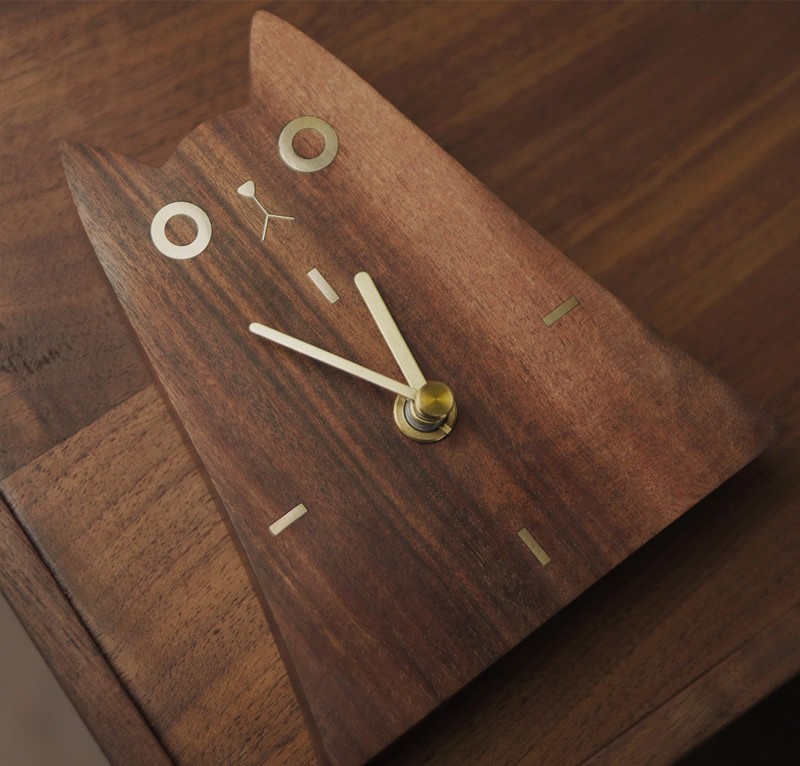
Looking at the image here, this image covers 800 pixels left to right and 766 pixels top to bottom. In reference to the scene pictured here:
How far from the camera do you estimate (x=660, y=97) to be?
1.02 metres

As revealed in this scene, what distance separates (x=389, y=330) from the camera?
2.59 feet

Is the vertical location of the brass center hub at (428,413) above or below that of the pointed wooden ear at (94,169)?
below

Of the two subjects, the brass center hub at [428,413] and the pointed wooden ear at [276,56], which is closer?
the brass center hub at [428,413]

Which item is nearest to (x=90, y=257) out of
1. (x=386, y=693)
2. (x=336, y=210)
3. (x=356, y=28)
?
(x=336, y=210)

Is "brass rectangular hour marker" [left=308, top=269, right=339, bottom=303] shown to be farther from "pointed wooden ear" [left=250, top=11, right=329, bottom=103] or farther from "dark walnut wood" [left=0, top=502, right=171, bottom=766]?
"dark walnut wood" [left=0, top=502, right=171, bottom=766]

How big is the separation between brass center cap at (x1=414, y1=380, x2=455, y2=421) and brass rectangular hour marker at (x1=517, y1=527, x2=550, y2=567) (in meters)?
0.12

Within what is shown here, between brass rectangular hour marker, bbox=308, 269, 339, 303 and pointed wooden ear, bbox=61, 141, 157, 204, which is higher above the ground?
pointed wooden ear, bbox=61, 141, 157, 204

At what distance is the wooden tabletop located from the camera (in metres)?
0.78

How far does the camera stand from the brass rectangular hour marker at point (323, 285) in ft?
2.68

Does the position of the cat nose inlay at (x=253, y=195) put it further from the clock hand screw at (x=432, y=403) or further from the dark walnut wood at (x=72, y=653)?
the dark walnut wood at (x=72, y=653)

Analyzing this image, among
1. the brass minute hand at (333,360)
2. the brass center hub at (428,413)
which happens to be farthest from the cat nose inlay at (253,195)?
the brass center hub at (428,413)

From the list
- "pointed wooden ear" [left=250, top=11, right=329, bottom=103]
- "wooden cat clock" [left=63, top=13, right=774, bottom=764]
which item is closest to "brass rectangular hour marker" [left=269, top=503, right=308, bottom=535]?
"wooden cat clock" [left=63, top=13, right=774, bottom=764]

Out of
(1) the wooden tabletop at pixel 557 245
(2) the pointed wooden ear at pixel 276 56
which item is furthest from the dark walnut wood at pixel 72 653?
(2) the pointed wooden ear at pixel 276 56

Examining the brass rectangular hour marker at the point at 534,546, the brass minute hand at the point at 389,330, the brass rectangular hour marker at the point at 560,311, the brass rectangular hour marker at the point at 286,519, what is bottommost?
the brass rectangular hour marker at the point at 534,546
